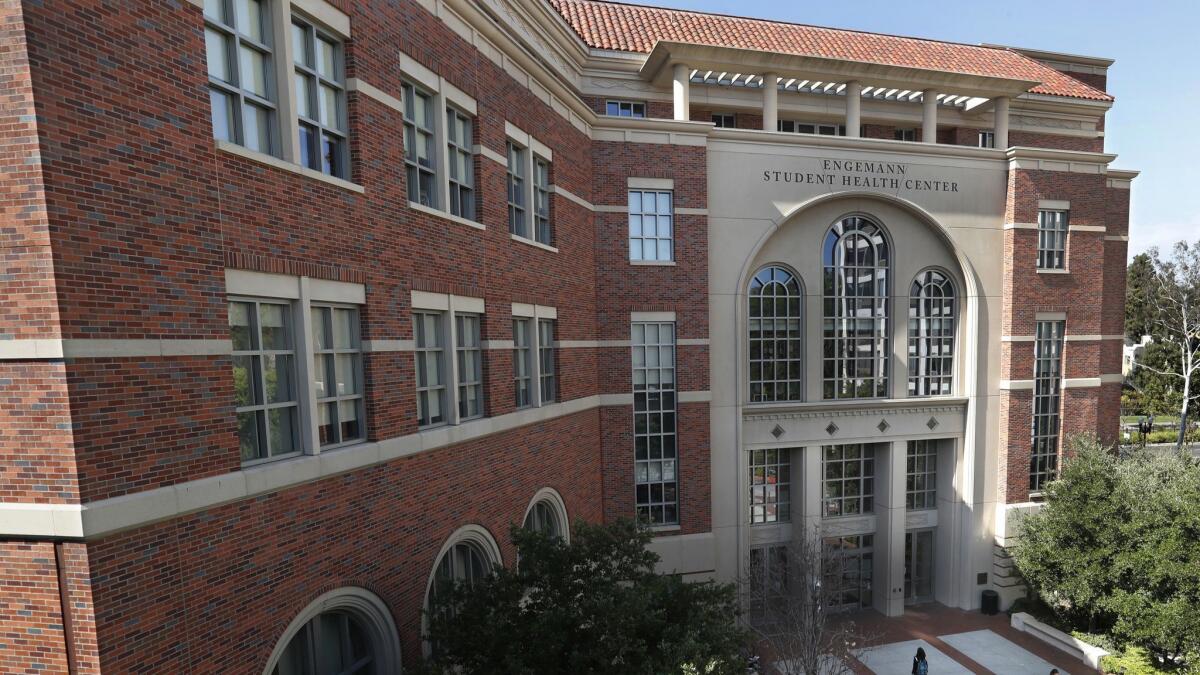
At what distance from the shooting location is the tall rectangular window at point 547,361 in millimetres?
13547

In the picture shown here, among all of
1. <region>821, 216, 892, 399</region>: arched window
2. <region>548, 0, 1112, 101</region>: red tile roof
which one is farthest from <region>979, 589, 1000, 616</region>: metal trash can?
<region>548, 0, 1112, 101</region>: red tile roof

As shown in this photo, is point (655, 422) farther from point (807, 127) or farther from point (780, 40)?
point (780, 40)

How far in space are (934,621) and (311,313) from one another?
22052mm

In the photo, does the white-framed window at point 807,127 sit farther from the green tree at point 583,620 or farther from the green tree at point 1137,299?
the green tree at point 1137,299

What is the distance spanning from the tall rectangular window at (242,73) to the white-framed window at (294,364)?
5.43 feet

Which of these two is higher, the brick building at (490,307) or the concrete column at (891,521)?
the brick building at (490,307)

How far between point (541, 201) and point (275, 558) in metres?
9.57

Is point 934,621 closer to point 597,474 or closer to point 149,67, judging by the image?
point 597,474

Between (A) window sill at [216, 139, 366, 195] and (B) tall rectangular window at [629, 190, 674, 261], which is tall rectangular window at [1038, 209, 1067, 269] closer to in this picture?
(B) tall rectangular window at [629, 190, 674, 261]

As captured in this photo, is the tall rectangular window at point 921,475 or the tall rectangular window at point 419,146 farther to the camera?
the tall rectangular window at point 921,475

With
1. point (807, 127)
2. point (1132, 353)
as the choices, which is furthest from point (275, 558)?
point (1132, 353)

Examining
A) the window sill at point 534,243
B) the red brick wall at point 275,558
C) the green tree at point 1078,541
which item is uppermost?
the window sill at point 534,243

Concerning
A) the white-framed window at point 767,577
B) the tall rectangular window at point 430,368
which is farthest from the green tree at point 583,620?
the white-framed window at point 767,577

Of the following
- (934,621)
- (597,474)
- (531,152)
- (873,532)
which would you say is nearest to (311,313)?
(531,152)
